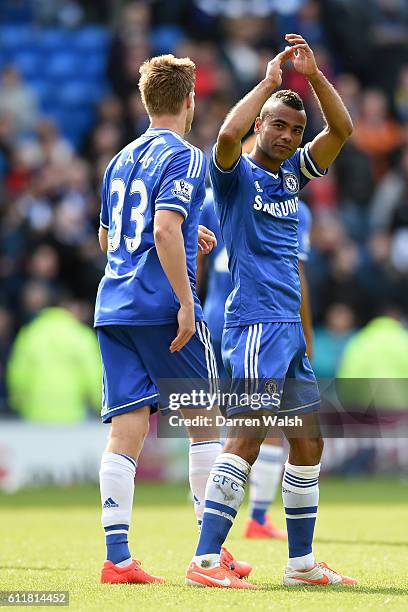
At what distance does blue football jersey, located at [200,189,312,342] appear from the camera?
8.34 metres

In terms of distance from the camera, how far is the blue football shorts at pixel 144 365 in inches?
237

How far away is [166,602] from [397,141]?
43.0 ft

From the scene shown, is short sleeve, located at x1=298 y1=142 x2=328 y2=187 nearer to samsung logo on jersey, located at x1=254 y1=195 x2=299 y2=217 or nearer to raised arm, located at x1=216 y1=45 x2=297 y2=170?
samsung logo on jersey, located at x1=254 y1=195 x2=299 y2=217

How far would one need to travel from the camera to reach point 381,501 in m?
11.5

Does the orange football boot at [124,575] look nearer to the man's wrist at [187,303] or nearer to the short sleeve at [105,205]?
the man's wrist at [187,303]

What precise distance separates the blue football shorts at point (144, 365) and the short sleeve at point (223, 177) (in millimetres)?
636

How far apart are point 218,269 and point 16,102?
974cm

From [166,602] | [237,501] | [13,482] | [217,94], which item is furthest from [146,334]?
[217,94]

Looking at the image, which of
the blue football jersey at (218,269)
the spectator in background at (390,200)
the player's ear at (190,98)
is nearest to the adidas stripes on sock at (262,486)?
the blue football jersey at (218,269)

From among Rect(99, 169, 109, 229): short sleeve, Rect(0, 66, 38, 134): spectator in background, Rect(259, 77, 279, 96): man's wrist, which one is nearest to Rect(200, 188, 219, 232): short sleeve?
Rect(99, 169, 109, 229): short sleeve

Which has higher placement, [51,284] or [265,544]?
[51,284]

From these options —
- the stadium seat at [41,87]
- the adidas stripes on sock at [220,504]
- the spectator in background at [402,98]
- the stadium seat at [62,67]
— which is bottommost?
the adidas stripes on sock at [220,504]

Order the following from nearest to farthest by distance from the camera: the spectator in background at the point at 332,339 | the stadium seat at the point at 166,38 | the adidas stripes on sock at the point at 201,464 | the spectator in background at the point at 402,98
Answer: the adidas stripes on sock at the point at 201,464 < the spectator in background at the point at 332,339 < the spectator in background at the point at 402,98 < the stadium seat at the point at 166,38

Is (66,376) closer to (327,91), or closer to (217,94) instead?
(217,94)
